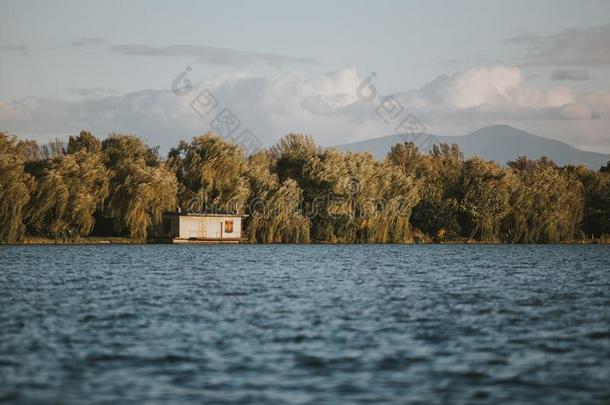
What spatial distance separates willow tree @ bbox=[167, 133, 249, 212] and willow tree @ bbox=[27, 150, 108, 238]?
1005 centimetres

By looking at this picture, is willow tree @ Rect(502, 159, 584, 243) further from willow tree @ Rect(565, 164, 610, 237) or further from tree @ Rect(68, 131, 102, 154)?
tree @ Rect(68, 131, 102, 154)

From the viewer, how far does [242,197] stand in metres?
82.4

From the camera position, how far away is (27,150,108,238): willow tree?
232 feet

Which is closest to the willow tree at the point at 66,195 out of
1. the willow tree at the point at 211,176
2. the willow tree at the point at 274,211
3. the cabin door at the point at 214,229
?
the willow tree at the point at 211,176

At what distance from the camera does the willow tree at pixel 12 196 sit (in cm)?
6862

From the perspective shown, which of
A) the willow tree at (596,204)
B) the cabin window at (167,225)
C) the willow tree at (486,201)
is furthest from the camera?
the willow tree at (596,204)

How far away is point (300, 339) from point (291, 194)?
6235cm

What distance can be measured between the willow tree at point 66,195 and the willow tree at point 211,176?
33.0 feet

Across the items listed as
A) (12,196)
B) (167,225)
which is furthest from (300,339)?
Result: (167,225)

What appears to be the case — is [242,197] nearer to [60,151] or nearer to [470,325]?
[60,151]

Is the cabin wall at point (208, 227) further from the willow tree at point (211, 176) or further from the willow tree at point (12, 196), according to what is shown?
the willow tree at point (12, 196)

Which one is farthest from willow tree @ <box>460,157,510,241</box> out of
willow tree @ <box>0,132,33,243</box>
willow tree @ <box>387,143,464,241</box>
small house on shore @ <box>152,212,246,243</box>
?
willow tree @ <box>0,132,33,243</box>

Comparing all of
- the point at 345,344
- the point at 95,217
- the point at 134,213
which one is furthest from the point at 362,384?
the point at 95,217

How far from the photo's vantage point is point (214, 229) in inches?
3401
